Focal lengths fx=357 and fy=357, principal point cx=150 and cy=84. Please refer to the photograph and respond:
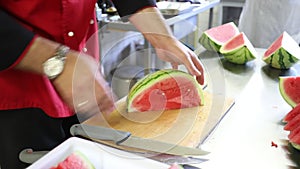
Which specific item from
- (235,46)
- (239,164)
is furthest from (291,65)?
(239,164)

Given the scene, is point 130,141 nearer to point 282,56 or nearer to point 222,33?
point 282,56

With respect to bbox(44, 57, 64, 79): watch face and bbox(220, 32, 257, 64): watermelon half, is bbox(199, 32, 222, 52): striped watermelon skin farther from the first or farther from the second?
bbox(44, 57, 64, 79): watch face

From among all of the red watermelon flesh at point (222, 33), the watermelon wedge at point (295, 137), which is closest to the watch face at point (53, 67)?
the watermelon wedge at point (295, 137)

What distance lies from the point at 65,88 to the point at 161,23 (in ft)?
1.55

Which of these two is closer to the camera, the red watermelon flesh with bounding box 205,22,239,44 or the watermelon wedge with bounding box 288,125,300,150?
the watermelon wedge with bounding box 288,125,300,150

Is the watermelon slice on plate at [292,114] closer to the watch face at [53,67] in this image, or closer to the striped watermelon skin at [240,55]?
the striped watermelon skin at [240,55]

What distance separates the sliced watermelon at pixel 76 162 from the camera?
0.66m

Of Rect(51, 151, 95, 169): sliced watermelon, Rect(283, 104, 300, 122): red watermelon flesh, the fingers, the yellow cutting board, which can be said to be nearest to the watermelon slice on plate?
Rect(283, 104, 300, 122): red watermelon flesh

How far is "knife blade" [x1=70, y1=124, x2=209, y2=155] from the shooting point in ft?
2.54

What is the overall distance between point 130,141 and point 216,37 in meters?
0.85

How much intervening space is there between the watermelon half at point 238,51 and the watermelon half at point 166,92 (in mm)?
356

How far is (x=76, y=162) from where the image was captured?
0.67 m

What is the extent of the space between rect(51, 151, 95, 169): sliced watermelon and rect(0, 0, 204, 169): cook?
0.10 m

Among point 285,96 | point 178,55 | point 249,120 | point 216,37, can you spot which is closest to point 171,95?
point 178,55
